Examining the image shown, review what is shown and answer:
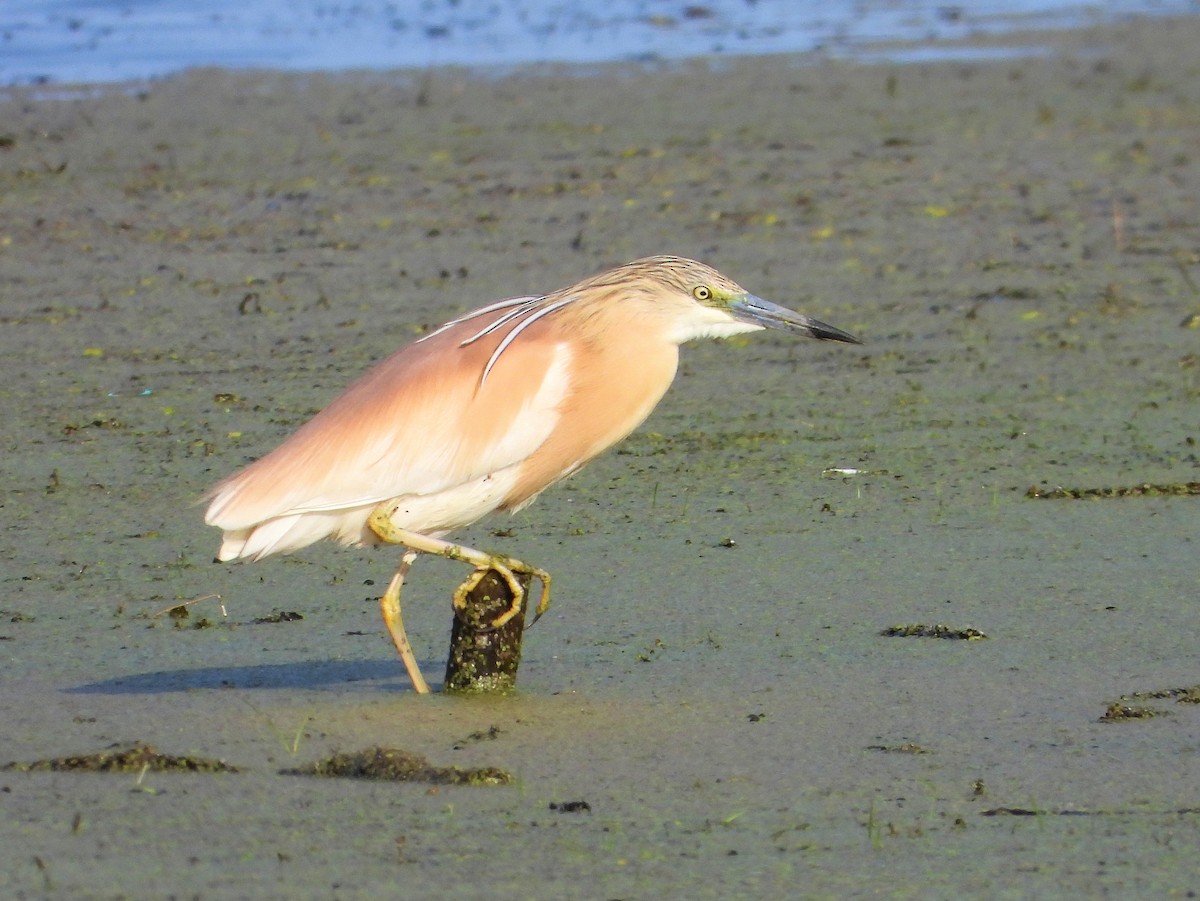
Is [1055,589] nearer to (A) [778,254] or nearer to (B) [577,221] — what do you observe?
(A) [778,254]

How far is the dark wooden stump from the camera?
3887 millimetres

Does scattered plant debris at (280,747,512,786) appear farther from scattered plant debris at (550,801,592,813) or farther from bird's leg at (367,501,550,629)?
bird's leg at (367,501,550,629)

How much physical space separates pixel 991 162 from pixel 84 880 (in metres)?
7.80

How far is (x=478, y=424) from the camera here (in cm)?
400

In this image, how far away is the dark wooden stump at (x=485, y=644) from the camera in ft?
12.8

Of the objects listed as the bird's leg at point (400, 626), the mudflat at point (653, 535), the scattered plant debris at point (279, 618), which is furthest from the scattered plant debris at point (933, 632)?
the scattered plant debris at point (279, 618)

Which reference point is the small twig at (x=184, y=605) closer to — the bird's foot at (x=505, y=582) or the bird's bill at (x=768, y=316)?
the bird's foot at (x=505, y=582)

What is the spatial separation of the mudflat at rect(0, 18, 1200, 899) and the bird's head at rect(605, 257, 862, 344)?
0.69 meters

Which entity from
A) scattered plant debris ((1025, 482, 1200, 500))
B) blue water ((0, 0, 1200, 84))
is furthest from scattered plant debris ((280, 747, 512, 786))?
blue water ((0, 0, 1200, 84))

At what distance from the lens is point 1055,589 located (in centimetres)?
462

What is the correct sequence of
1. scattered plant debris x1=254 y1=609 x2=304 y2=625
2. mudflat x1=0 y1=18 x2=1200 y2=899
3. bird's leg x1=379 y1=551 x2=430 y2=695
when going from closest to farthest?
mudflat x1=0 y1=18 x2=1200 y2=899
bird's leg x1=379 y1=551 x2=430 y2=695
scattered plant debris x1=254 y1=609 x2=304 y2=625

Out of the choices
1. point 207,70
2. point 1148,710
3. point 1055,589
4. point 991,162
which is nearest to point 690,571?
point 1055,589

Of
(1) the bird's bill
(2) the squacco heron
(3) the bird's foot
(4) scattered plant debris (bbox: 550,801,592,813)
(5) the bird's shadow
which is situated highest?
(1) the bird's bill

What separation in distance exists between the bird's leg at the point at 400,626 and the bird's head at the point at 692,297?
0.71m
